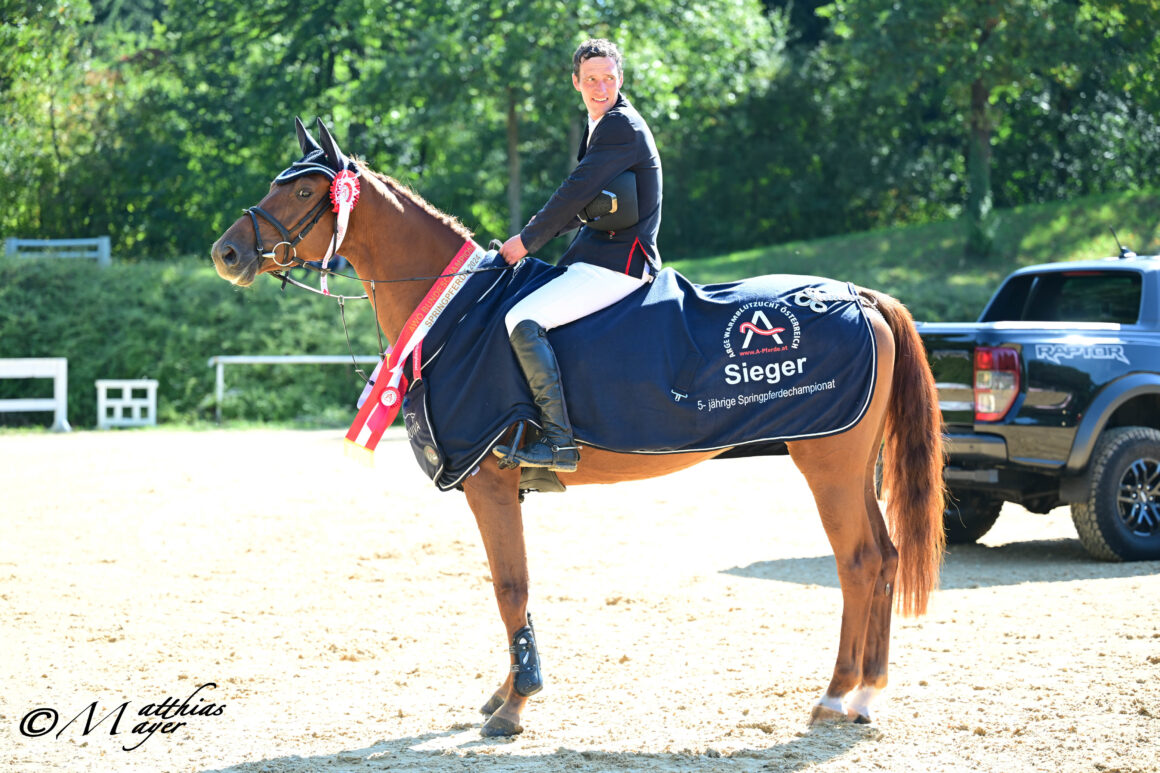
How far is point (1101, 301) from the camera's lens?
869cm

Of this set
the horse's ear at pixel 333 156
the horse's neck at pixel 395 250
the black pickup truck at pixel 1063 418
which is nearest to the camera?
the horse's ear at pixel 333 156

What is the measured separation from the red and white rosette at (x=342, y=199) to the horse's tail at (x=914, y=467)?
241cm

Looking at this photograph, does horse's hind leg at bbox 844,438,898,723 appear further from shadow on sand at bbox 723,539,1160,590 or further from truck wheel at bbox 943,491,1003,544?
truck wheel at bbox 943,491,1003,544

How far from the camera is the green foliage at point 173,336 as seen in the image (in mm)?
17047

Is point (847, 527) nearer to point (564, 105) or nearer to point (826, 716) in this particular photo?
point (826, 716)

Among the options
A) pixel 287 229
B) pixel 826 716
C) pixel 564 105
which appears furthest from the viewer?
pixel 564 105

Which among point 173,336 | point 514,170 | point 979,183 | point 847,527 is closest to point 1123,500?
point 847,527

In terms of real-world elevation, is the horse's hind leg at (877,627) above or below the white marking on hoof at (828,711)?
above

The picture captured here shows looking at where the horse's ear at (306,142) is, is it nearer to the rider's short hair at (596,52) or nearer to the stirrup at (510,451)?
the rider's short hair at (596,52)

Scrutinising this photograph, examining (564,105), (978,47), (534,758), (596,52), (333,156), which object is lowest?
(534,758)

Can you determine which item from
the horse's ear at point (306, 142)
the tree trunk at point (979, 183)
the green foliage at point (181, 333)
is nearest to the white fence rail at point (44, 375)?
the green foliage at point (181, 333)

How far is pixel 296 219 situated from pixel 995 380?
16.5ft

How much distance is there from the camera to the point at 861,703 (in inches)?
189

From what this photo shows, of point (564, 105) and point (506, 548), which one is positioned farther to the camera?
point (564, 105)
